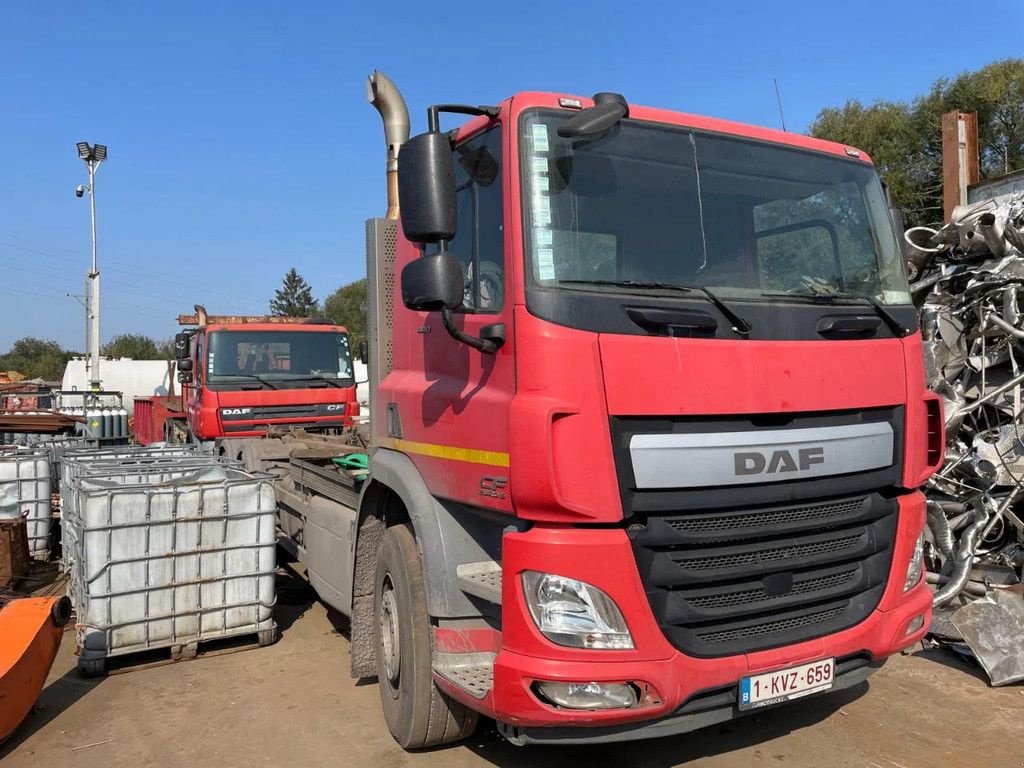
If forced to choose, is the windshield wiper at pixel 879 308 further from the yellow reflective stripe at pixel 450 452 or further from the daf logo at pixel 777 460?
the yellow reflective stripe at pixel 450 452

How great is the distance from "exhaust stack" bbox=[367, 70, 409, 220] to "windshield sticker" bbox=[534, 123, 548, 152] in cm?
167

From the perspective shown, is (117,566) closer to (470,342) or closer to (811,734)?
(470,342)

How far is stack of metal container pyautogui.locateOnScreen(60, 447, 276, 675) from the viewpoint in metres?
5.04

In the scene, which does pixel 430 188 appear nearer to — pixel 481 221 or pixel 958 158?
pixel 481 221

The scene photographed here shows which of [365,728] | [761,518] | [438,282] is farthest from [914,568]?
[365,728]

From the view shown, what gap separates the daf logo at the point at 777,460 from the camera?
10.1ft

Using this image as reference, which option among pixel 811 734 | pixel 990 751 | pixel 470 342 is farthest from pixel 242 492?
pixel 990 751

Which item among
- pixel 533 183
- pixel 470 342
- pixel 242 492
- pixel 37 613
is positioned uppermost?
pixel 533 183

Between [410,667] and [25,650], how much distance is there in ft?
7.07

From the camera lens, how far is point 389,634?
13.5ft

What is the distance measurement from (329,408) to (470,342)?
7.69 m

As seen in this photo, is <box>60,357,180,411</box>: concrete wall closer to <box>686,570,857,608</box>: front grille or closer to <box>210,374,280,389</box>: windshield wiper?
<box>210,374,280,389</box>: windshield wiper

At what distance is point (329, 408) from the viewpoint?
10523 mm

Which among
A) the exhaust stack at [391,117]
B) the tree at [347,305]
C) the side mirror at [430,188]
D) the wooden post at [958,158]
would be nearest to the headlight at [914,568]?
the side mirror at [430,188]
